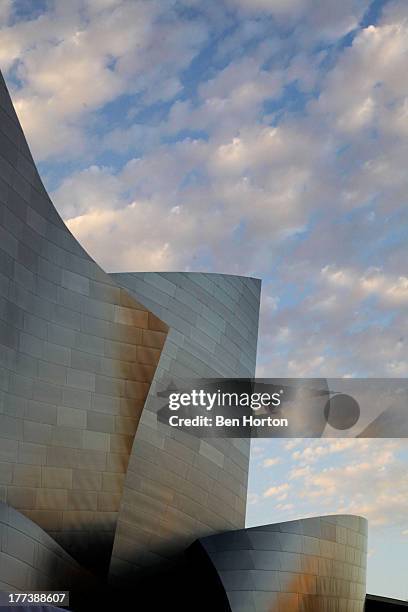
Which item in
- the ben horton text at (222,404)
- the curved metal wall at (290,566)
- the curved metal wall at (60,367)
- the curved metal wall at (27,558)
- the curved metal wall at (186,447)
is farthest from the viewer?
the ben horton text at (222,404)

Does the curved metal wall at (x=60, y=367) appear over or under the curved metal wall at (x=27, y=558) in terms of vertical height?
over

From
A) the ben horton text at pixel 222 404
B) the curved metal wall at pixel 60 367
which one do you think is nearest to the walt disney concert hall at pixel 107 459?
the curved metal wall at pixel 60 367

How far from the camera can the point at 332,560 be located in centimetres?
1842

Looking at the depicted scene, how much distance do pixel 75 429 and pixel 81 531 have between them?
7.55ft

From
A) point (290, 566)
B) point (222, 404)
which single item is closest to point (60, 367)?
point (222, 404)

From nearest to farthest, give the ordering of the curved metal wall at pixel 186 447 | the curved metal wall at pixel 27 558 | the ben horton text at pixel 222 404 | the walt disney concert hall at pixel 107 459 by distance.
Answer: the curved metal wall at pixel 27 558, the walt disney concert hall at pixel 107 459, the curved metal wall at pixel 186 447, the ben horton text at pixel 222 404

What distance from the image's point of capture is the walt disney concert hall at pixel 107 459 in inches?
668

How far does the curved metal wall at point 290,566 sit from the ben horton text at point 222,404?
393cm

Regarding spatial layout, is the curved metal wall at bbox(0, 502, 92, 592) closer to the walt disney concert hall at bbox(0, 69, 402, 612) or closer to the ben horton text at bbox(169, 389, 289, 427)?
the walt disney concert hall at bbox(0, 69, 402, 612)

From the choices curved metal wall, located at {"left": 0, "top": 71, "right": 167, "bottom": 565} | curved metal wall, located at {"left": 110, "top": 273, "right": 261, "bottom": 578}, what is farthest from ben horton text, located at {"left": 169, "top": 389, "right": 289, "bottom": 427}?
curved metal wall, located at {"left": 0, "top": 71, "right": 167, "bottom": 565}

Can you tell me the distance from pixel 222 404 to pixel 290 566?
6777 mm

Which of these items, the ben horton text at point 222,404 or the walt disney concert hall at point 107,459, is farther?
the ben horton text at point 222,404

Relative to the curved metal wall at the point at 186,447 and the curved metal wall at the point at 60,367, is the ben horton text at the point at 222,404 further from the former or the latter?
the curved metal wall at the point at 60,367

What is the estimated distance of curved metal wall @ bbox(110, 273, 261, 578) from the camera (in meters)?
18.7
